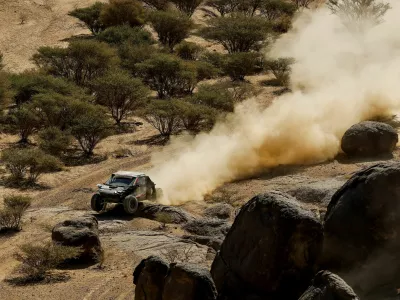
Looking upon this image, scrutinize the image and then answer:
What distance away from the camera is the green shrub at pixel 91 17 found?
7450 cm

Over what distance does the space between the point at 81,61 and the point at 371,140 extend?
96.2ft

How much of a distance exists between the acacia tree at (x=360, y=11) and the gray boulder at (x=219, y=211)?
29.4m

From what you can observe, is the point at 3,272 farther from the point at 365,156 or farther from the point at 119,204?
the point at 365,156

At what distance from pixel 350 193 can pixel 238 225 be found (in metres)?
2.66

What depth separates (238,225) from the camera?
16.7 meters

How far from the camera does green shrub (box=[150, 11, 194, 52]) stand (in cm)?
7075

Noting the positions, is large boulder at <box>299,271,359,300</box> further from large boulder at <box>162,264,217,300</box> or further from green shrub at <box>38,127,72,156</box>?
green shrub at <box>38,127,72,156</box>

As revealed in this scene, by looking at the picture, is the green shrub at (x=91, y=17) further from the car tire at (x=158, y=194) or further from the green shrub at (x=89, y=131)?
the car tire at (x=158, y=194)

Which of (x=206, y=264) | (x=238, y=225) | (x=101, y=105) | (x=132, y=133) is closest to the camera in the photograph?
(x=238, y=225)

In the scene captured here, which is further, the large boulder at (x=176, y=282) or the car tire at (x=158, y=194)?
the car tire at (x=158, y=194)

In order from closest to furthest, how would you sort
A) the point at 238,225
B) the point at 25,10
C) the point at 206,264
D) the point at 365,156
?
the point at 238,225 → the point at 206,264 → the point at 365,156 → the point at 25,10

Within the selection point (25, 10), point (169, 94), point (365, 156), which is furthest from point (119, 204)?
point (25, 10)

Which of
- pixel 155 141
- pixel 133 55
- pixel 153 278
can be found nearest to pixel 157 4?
pixel 133 55

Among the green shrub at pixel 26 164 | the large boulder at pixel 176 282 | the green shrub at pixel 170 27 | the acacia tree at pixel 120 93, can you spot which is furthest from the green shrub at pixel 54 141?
the green shrub at pixel 170 27
